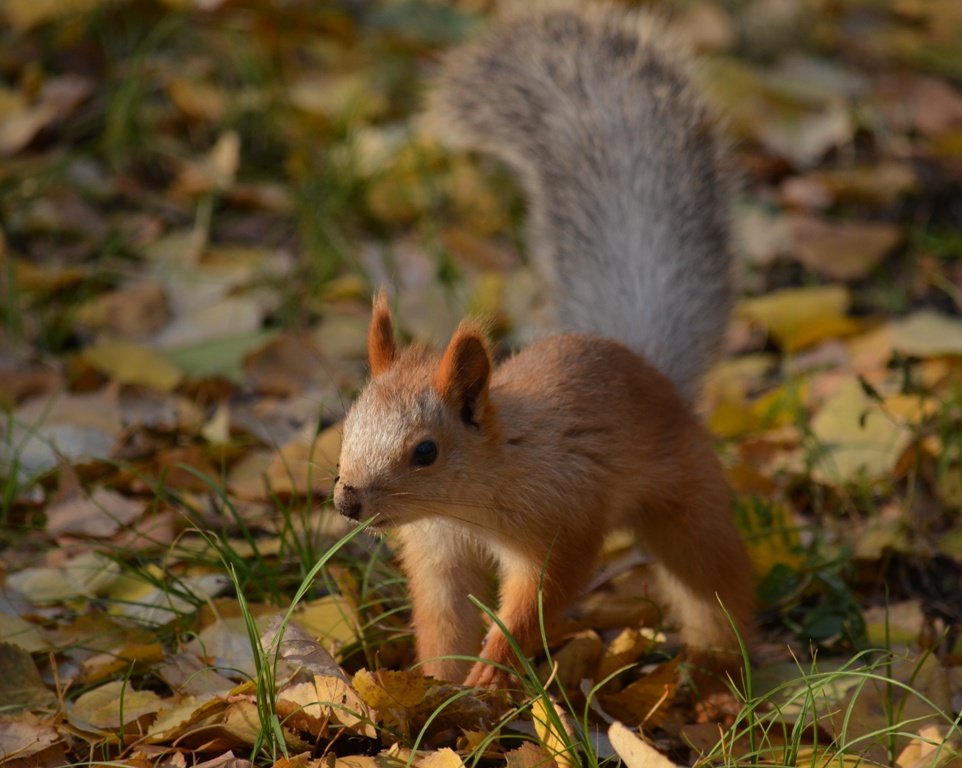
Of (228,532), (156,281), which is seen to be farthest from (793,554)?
(156,281)

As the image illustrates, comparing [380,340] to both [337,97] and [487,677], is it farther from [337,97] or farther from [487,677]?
→ [337,97]

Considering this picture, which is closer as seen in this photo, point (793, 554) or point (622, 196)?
point (793, 554)

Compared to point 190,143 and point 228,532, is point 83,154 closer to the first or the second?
point 190,143

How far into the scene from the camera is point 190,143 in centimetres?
321

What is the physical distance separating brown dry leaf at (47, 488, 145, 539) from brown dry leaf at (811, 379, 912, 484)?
1093 mm

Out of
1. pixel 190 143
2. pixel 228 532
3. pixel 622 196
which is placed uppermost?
pixel 622 196

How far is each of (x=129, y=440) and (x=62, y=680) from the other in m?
0.65

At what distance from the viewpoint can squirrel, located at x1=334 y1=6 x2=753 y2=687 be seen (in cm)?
150

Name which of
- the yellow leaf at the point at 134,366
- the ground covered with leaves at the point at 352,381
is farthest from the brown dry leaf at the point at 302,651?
the yellow leaf at the point at 134,366

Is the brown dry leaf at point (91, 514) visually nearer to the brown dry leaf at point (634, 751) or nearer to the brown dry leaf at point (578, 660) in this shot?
the brown dry leaf at point (578, 660)

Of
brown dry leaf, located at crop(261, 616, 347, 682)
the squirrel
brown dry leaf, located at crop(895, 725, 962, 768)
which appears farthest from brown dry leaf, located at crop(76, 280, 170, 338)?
brown dry leaf, located at crop(895, 725, 962, 768)

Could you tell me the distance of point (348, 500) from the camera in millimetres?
1404

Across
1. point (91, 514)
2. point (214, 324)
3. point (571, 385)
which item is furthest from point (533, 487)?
point (214, 324)

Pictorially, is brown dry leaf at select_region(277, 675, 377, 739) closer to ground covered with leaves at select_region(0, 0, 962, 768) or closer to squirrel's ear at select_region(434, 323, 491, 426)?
ground covered with leaves at select_region(0, 0, 962, 768)
